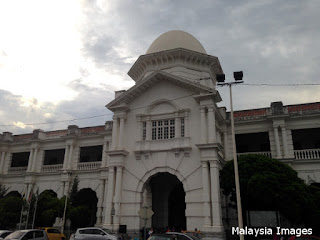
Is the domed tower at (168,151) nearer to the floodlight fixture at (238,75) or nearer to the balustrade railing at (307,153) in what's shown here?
the floodlight fixture at (238,75)

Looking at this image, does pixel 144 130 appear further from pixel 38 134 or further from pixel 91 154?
pixel 38 134

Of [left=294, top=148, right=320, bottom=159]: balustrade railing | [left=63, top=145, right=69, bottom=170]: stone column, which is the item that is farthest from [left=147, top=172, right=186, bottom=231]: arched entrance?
[left=63, top=145, right=69, bottom=170]: stone column

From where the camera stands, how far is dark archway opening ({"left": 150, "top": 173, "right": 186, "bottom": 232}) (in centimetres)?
2577

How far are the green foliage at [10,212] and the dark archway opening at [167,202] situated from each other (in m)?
12.6

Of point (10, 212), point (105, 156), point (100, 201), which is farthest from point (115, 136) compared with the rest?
point (10, 212)

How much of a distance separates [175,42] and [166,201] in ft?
55.5

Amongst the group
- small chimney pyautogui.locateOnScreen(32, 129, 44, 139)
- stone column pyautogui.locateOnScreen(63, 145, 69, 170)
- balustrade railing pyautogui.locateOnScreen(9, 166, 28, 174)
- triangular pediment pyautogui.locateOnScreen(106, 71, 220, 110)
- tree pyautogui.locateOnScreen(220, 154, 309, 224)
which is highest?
triangular pediment pyautogui.locateOnScreen(106, 71, 220, 110)

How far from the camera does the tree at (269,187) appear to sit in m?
18.5

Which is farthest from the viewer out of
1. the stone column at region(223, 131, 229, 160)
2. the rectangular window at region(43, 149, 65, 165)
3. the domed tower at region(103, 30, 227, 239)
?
the rectangular window at region(43, 149, 65, 165)

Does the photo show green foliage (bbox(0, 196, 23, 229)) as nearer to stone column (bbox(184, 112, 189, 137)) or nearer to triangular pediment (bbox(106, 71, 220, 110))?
triangular pediment (bbox(106, 71, 220, 110))

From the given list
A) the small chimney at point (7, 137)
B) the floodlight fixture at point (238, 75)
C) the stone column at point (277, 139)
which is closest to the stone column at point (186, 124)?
the floodlight fixture at point (238, 75)

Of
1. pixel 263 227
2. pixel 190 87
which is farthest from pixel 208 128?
pixel 263 227

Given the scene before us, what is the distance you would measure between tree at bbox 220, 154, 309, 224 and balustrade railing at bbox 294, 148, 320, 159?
16.8 feet

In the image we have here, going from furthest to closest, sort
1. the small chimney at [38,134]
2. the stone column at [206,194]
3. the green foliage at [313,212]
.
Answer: the small chimney at [38,134], the stone column at [206,194], the green foliage at [313,212]
